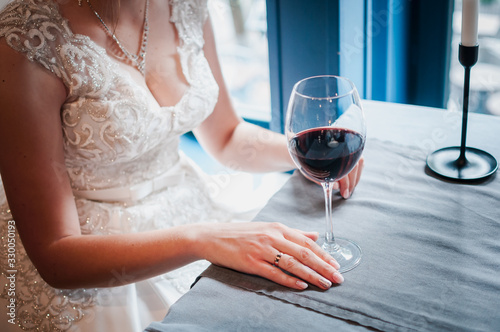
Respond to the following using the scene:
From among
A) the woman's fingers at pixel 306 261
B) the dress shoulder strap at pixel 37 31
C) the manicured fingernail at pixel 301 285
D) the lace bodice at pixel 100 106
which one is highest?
the dress shoulder strap at pixel 37 31

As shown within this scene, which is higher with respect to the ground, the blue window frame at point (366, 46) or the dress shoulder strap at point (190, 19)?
the dress shoulder strap at point (190, 19)

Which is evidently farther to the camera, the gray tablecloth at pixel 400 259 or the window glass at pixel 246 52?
the window glass at pixel 246 52

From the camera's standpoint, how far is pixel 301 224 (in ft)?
2.75

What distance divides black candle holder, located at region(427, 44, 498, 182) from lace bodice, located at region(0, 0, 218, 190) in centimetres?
52

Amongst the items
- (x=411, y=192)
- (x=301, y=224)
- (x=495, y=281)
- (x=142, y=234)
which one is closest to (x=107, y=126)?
(x=142, y=234)

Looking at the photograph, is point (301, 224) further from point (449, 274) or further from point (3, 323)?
point (3, 323)

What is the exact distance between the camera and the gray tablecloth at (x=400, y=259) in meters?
0.63

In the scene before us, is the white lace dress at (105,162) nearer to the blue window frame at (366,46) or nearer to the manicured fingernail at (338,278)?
the manicured fingernail at (338,278)

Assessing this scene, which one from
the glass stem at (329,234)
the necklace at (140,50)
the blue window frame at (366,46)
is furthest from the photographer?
the blue window frame at (366,46)

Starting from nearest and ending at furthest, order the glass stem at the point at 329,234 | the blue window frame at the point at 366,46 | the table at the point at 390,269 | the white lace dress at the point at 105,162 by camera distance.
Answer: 1. the table at the point at 390,269
2. the glass stem at the point at 329,234
3. the white lace dress at the point at 105,162
4. the blue window frame at the point at 366,46

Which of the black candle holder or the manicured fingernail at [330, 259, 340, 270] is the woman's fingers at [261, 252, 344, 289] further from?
the black candle holder

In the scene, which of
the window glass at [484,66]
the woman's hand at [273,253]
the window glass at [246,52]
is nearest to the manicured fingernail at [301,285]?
the woman's hand at [273,253]

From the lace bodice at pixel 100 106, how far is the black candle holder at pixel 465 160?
52 cm

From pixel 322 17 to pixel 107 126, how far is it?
0.80m
